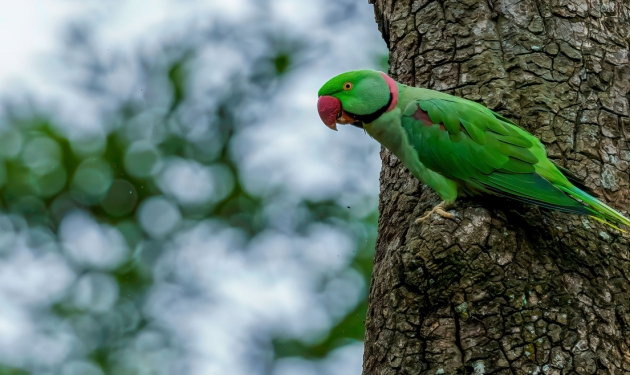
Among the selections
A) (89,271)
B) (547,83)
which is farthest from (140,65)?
(547,83)

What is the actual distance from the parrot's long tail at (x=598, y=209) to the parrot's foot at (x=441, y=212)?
1.54 ft

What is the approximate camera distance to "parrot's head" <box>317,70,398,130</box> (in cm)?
341

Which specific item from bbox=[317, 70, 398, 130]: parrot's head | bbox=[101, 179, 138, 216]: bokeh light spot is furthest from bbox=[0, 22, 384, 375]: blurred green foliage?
bbox=[317, 70, 398, 130]: parrot's head

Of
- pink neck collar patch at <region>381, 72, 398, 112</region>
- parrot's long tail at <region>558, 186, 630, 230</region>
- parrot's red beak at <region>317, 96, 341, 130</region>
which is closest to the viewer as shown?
parrot's long tail at <region>558, 186, 630, 230</region>

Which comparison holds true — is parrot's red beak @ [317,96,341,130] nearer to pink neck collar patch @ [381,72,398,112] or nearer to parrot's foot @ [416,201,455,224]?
pink neck collar patch @ [381,72,398,112]

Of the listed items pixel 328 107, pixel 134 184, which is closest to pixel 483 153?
pixel 328 107

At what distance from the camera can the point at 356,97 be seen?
3.48 m

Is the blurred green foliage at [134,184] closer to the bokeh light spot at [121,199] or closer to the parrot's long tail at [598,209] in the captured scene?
the bokeh light spot at [121,199]

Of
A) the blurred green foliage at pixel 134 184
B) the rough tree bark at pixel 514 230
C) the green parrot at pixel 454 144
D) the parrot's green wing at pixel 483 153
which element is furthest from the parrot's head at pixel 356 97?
the blurred green foliage at pixel 134 184

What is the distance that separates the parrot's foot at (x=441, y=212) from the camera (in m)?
2.89

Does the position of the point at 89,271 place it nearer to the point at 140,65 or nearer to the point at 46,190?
the point at 46,190

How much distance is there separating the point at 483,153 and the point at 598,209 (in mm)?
542

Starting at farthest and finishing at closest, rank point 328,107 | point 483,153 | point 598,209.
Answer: point 328,107 < point 483,153 < point 598,209

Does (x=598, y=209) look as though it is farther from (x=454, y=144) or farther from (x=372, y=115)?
(x=372, y=115)
